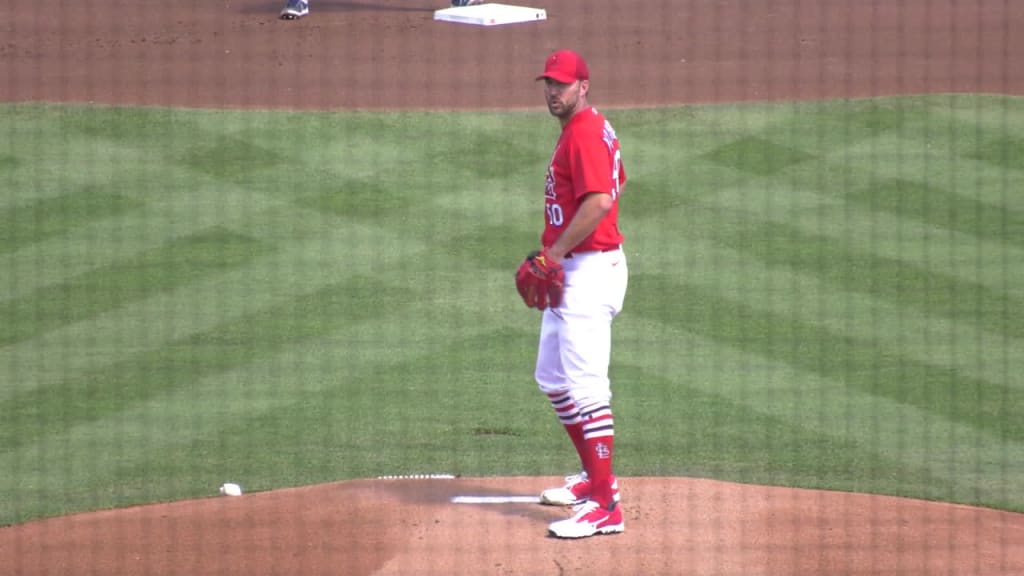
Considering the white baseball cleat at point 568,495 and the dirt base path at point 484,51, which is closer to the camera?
the white baseball cleat at point 568,495

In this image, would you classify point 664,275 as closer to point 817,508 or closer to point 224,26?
point 817,508

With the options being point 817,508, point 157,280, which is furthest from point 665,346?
point 157,280

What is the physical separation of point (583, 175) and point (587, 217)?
0.16m

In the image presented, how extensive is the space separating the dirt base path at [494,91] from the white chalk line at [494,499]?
0.06 meters

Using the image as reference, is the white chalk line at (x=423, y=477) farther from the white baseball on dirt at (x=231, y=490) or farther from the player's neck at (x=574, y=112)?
the player's neck at (x=574, y=112)

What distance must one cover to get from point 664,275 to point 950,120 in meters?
4.08

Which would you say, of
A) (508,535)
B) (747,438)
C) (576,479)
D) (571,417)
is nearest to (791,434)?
(747,438)

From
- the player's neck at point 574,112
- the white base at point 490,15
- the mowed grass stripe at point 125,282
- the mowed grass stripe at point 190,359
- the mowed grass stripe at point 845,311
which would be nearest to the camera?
the player's neck at point 574,112

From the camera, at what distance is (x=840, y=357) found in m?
8.21

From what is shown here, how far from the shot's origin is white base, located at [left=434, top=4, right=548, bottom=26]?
604 inches

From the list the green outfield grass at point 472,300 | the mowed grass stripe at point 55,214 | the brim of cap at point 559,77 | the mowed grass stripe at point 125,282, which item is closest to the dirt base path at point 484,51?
the green outfield grass at point 472,300

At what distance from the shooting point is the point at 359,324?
876 centimetres

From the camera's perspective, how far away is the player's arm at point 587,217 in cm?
536

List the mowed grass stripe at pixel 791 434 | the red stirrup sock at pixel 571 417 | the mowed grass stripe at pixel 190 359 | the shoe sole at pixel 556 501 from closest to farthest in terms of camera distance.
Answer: the red stirrup sock at pixel 571 417
the shoe sole at pixel 556 501
the mowed grass stripe at pixel 791 434
the mowed grass stripe at pixel 190 359
